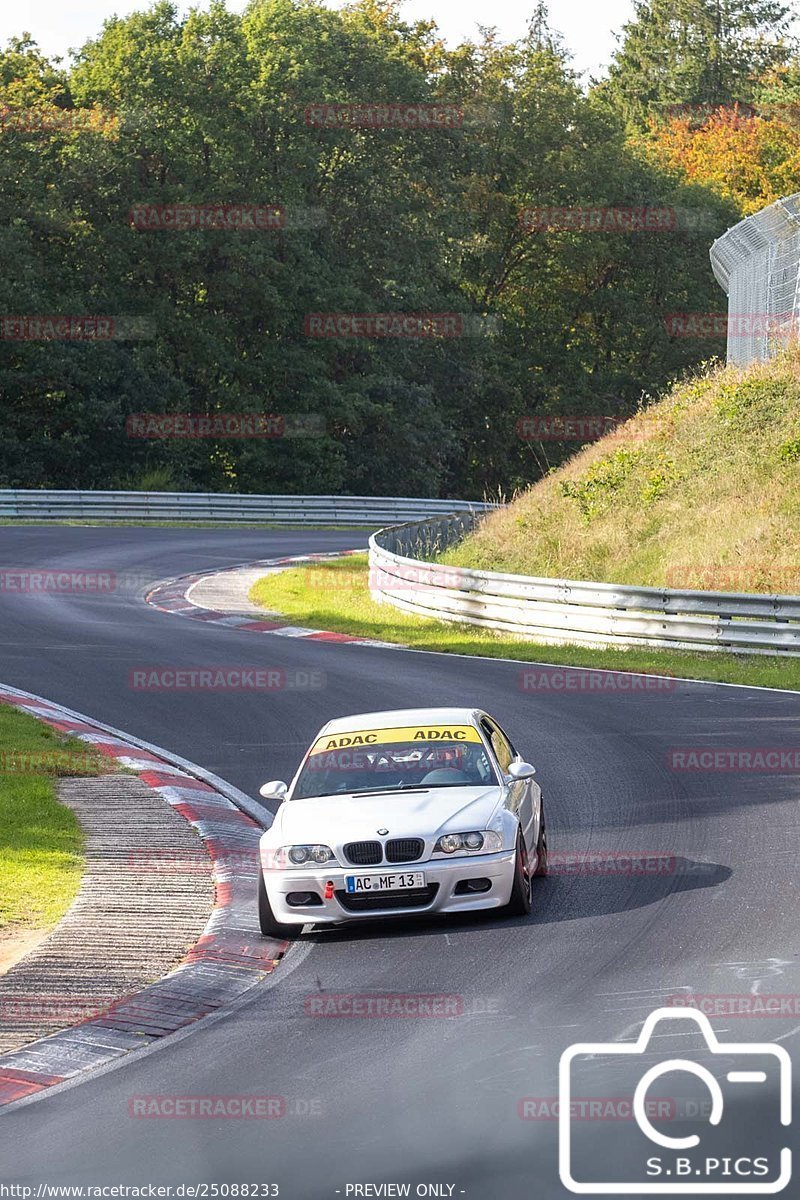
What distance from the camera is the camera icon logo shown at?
19.4ft

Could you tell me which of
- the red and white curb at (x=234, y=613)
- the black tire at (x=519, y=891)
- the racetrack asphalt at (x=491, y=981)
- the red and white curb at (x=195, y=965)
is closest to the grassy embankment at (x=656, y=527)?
the red and white curb at (x=234, y=613)

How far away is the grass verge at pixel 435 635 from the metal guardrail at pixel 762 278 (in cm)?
1043

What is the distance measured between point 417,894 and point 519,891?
680mm

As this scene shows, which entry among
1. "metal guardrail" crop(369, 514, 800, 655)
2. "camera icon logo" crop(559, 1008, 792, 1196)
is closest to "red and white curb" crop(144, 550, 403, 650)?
"metal guardrail" crop(369, 514, 800, 655)

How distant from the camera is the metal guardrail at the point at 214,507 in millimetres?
48562

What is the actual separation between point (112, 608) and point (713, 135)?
67338 millimetres

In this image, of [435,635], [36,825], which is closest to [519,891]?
[36,825]

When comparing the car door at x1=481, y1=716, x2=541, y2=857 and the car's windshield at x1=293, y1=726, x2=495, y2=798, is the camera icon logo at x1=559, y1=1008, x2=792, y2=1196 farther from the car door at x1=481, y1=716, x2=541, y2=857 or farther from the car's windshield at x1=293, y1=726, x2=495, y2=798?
the car's windshield at x1=293, y1=726, x2=495, y2=798

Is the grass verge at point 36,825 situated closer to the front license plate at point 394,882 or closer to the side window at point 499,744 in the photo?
the front license plate at point 394,882

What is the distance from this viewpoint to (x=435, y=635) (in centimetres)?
2698

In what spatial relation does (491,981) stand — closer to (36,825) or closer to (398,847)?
(398,847)

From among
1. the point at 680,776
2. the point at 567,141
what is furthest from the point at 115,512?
the point at 680,776

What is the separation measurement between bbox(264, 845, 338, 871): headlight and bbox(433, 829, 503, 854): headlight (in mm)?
715

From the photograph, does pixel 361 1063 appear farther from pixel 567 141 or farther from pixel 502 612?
pixel 567 141
